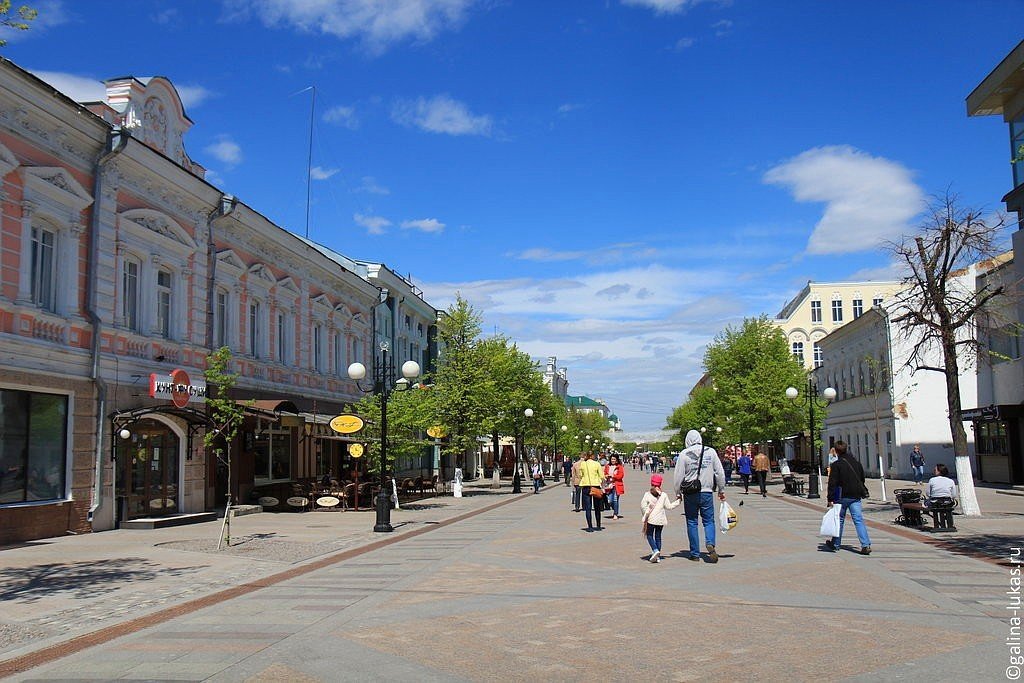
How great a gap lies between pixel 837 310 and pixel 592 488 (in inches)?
3005

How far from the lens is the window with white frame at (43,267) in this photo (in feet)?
56.4

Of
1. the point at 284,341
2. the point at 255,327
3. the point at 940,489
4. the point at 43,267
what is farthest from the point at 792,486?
the point at 43,267

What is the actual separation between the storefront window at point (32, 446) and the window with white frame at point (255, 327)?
30.9ft

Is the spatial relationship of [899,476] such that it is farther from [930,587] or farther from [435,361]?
[930,587]

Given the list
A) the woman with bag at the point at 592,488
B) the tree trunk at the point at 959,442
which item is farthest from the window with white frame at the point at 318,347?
the tree trunk at the point at 959,442

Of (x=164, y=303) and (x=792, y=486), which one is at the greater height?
(x=164, y=303)

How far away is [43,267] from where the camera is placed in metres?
17.5

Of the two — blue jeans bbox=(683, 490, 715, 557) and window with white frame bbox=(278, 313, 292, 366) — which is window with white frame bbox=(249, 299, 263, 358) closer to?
window with white frame bbox=(278, 313, 292, 366)

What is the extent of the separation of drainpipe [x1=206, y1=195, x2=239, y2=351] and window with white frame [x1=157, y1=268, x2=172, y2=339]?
1521 mm

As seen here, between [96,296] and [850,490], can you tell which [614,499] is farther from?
[96,296]

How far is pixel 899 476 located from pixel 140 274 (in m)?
39.2

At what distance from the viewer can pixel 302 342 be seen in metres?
30.7

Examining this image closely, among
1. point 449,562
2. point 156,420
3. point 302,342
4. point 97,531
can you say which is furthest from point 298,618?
point 302,342

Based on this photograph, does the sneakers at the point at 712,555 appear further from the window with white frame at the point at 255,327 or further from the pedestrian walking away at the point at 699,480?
the window with white frame at the point at 255,327
